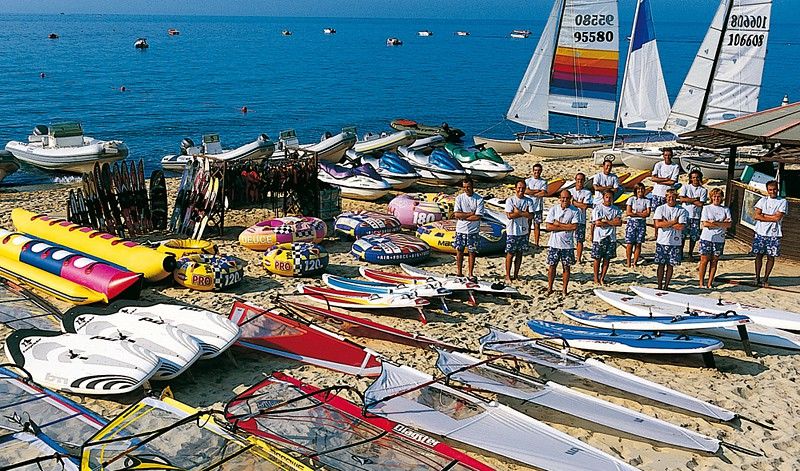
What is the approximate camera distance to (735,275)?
1294 centimetres

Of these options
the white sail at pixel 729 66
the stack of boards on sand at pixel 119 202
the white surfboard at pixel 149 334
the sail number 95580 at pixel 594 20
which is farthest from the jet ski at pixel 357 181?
the white sail at pixel 729 66

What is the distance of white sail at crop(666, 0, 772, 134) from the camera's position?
2033 centimetres

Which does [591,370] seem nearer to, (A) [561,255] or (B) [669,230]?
(A) [561,255]

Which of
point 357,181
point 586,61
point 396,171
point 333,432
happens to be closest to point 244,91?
point 586,61

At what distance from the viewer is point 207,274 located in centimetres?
1198

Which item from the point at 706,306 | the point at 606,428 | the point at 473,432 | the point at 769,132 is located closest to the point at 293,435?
the point at 473,432

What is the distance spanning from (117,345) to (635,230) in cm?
809

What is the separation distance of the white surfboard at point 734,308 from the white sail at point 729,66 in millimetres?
11426

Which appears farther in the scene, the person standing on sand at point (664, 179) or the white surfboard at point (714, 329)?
A: the person standing on sand at point (664, 179)

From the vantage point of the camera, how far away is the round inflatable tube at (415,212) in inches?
620

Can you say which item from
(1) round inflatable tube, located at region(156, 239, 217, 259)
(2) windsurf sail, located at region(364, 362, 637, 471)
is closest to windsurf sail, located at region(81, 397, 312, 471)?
(2) windsurf sail, located at region(364, 362, 637, 471)

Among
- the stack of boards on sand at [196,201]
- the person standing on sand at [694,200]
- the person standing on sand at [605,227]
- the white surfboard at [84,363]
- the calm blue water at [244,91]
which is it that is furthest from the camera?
the calm blue water at [244,91]

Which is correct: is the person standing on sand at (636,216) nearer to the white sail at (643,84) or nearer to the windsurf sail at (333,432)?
the windsurf sail at (333,432)

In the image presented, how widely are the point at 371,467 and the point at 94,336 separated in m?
4.24
